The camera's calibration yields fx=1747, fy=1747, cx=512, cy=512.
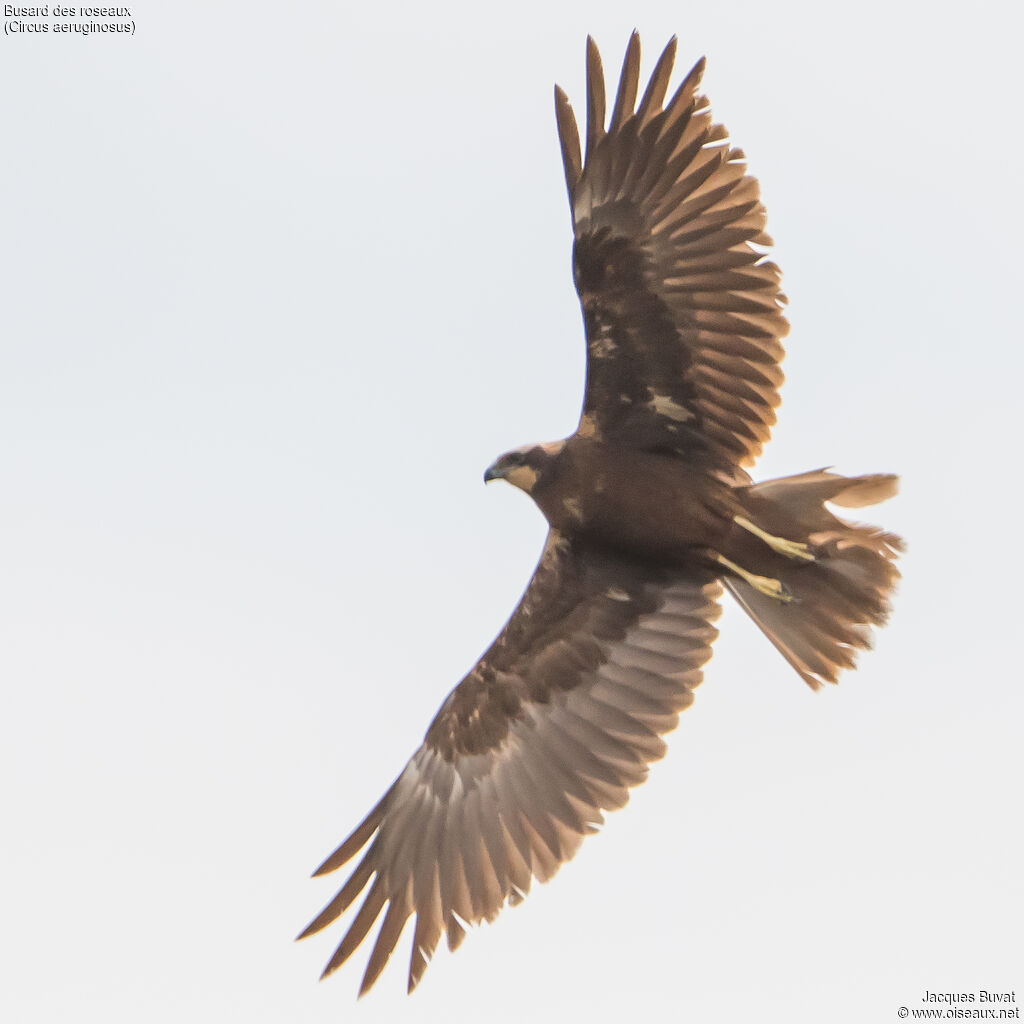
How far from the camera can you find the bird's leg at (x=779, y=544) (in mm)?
9781

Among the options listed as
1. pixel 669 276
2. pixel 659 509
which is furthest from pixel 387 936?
pixel 669 276

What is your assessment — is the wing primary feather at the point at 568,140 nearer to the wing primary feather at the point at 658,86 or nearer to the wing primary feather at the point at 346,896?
the wing primary feather at the point at 658,86

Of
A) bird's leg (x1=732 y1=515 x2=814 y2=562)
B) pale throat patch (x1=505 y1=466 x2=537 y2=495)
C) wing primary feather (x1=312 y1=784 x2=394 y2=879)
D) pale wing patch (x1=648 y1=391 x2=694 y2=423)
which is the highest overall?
pale wing patch (x1=648 y1=391 x2=694 y2=423)

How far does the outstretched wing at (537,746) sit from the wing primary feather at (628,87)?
8.31 ft

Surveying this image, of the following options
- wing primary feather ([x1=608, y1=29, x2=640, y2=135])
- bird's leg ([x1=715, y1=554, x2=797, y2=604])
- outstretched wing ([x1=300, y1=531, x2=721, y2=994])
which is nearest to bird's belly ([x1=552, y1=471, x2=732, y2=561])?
bird's leg ([x1=715, y1=554, x2=797, y2=604])

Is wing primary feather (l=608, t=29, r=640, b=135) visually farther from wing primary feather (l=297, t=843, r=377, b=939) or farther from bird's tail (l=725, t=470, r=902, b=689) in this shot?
wing primary feather (l=297, t=843, r=377, b=939)

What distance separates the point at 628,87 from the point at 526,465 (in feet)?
7.41

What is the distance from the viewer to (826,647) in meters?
10.0

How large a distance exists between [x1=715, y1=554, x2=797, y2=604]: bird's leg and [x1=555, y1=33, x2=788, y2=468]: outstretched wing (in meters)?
0.59

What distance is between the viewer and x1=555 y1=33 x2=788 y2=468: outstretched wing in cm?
927

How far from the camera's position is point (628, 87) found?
9234 millimetres

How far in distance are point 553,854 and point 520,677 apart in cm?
114

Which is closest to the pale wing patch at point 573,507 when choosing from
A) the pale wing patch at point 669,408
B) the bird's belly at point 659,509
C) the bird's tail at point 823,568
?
the bird's belly at point 659,509

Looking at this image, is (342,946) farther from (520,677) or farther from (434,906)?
(520,677)
